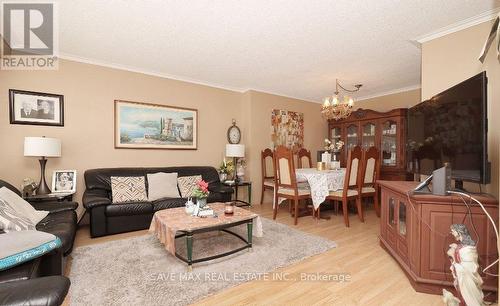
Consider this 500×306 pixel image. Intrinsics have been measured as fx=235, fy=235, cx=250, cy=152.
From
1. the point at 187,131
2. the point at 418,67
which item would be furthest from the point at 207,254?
the point at 418,67

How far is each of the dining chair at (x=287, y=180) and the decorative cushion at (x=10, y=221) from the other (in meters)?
2.93

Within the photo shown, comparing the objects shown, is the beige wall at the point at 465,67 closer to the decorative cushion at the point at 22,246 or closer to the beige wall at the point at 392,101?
the beige wall at the point at 392,101

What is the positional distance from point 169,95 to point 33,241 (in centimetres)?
325

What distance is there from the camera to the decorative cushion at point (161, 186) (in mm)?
3527

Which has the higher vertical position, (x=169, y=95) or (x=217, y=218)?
(x=169, y=95)

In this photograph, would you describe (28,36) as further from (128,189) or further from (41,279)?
(41,279)

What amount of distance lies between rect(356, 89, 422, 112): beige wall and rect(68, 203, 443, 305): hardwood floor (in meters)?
3.44

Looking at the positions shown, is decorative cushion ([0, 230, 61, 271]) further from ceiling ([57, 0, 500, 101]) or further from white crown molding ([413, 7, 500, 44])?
white crown molding ([413, 7, 500, 44])

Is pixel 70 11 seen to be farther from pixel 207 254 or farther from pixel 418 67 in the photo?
pixel 418 67

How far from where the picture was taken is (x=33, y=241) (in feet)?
4.39

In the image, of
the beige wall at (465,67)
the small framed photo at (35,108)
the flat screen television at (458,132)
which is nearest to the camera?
the flat screen television at (458,132)

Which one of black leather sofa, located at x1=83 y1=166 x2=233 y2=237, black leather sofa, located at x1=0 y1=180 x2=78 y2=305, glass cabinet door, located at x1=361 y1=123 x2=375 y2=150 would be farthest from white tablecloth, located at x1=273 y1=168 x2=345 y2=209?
black leather sofa, located at x1=0 y1=180 x2=78 y2=305

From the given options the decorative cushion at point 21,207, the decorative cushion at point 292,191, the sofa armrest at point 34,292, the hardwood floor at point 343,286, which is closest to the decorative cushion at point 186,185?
the hardwood floor at point 343,286

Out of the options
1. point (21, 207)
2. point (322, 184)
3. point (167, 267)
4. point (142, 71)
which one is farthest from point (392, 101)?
point (21, 207)
